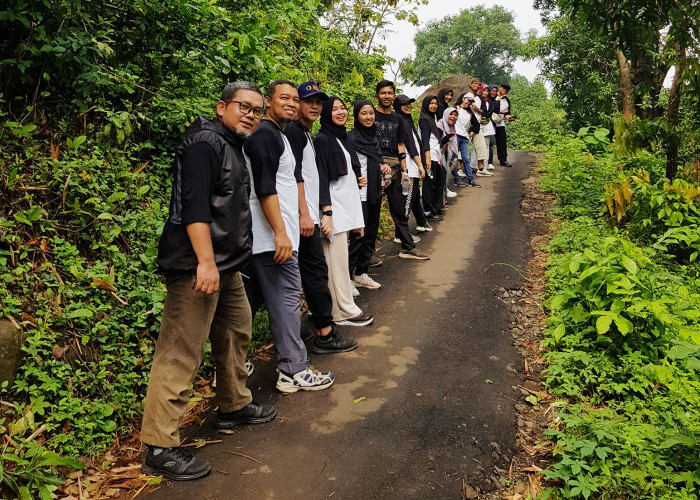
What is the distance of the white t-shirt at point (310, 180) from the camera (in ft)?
13.6

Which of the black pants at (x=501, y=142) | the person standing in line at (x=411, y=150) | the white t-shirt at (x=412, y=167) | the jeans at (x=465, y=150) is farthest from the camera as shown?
the black pants at (x=501, y=142)

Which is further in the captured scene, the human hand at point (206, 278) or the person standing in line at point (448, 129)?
the person standing in line at point (448, 129)

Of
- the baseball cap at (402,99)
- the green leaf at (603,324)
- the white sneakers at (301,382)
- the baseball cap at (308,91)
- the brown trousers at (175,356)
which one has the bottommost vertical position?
the white sneakers at (301,382)

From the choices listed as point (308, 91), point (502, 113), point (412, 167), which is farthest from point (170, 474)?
point (502, 113)

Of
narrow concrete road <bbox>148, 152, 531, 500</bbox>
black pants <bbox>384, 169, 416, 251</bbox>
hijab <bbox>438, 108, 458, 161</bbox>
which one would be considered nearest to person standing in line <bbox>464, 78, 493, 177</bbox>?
hijab <bbox>438, 108, 458, 161</bbox>

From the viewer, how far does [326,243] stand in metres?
4.68

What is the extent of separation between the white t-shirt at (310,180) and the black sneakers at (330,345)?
3.52 feet

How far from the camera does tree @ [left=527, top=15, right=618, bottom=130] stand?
15.6 meters

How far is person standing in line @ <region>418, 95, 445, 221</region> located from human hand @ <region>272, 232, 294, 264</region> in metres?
A: 4.39

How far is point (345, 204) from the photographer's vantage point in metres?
4.83

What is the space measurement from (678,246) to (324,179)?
17.1ft

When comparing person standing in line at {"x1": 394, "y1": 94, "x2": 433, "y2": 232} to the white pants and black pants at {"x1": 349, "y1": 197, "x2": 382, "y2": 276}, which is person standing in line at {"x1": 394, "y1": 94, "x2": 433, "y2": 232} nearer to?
black pants at {"x1": 349, "y1": 197, "x2": 382, "y2": 276}

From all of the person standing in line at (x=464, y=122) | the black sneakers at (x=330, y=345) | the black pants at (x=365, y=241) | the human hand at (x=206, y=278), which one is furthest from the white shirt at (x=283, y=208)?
the person standing in line at (x=464, y=122)

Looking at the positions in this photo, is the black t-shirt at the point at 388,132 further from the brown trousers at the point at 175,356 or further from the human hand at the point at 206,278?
the human hand at the point at 206,278
